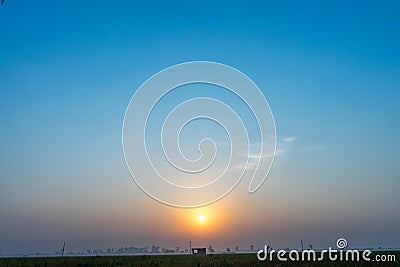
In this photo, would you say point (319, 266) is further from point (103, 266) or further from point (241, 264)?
point (103, 266)

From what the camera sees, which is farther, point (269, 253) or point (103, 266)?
point (269, 253)

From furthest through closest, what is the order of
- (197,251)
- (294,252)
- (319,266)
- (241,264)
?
(197,251) < (294,252) < (241,264) < (319,266)

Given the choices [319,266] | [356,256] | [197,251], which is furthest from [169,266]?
[197,251]

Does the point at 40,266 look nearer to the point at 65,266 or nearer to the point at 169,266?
the point at 65,266

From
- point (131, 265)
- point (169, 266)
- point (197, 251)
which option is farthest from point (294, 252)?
point (197, 251)

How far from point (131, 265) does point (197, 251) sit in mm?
63754

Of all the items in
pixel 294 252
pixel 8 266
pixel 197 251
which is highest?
pixel 197 251

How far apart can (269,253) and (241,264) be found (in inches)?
262

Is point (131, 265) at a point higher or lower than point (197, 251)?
lower

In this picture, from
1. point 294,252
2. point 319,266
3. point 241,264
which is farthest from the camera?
point 294,252

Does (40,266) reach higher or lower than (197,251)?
lower

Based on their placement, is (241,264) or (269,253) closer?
(241,264)

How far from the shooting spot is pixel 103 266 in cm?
3800

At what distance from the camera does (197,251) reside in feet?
333
